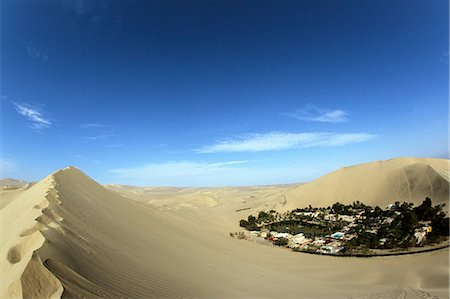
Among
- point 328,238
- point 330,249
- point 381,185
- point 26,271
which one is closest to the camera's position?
point 26,271

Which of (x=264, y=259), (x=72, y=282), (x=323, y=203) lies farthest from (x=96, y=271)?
(x=323, y=203)

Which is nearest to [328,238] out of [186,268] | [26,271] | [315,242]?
[315,242]

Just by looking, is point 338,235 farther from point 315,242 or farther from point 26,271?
point 26,271

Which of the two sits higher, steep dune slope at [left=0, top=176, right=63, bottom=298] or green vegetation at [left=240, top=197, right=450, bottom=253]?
steep dune slope at [left=0, top=176, right=63, bottom=298]

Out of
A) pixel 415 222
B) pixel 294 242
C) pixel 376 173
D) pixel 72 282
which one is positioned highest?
pixel 376 173

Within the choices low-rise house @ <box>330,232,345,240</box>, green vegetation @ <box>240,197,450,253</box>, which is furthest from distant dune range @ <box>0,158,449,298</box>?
low-rise house @ <box>330,232,345,240</box>

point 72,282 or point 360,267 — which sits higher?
point 72,282

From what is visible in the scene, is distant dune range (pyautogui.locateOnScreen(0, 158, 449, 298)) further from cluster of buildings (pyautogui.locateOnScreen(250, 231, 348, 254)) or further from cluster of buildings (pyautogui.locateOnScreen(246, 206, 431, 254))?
cluster of buildings (pyautogui.locateOnScreen(246, 206, 431, 254))

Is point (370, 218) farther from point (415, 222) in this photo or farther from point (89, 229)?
point (89, 229)
